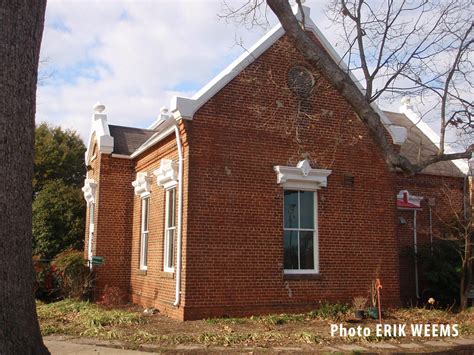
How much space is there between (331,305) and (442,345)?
3.65m

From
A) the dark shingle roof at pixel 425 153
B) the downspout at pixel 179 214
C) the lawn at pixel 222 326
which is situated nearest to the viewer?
the lawn at pixel 222 326

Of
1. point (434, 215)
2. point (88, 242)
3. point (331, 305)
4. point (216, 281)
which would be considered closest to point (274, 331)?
point (216, 281)

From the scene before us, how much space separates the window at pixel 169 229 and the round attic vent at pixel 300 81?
13.4 feet

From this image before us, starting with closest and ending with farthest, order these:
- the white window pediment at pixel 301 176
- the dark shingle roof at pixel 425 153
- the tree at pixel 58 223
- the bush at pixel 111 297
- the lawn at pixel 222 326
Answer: the lawn at pixel 222 326
the white window pediment at pixel 301 176
the bush at pixel 111 297
the dark shingle roof at pixel 425 153
the tree at pixel 58 223

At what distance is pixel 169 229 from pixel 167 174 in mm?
1489

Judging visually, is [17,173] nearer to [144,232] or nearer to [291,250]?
[291,250]

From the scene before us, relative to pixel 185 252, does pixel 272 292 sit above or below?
below

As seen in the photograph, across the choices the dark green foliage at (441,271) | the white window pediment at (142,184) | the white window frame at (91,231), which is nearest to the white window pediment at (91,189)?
the white window frame at (91,231)

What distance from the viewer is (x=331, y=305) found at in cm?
1294

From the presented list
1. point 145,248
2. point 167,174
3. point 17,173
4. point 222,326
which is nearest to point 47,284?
point 145,248

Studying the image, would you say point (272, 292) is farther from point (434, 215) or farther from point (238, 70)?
point (434, 215)

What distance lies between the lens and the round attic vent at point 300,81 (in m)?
13.6

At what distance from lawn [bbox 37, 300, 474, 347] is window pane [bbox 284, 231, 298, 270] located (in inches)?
48.4

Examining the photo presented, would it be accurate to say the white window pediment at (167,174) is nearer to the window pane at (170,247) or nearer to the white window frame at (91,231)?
the window pane at (170,247)
